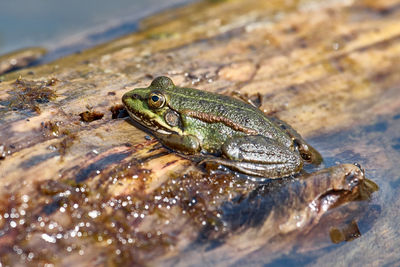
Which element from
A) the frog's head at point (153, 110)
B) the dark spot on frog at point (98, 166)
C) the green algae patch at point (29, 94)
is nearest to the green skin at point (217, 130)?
the frog's head at point (153, 110)

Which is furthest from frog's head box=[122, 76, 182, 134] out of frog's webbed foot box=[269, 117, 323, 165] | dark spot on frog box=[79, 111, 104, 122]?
frog's webbed foot box=[269, 117, 323, 165]

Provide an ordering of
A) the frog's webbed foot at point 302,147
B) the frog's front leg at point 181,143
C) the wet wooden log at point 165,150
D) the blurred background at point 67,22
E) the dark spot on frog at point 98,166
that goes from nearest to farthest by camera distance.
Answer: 1. the wet wooden log at point 165,150
2. the dark spot on frog at point 98,166
3. the frog's front leg at point 181,143
4. the frog's webbed foot at point 302,147
5. the blurred background at point 67,22

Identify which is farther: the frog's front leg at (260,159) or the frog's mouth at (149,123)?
the frog's mouth at (149,123)

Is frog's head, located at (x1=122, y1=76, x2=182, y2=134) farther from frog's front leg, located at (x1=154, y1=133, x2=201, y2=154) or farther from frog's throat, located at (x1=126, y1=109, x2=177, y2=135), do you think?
frog's front leg, located at (x1=154, y1=133, x2=201, y2=154)

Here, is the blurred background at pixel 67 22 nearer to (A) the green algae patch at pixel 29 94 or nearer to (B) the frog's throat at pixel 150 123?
(A) the green algae patch at pixel 29 94

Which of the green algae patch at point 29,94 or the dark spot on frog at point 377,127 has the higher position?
the green algae patch at point 29,94
